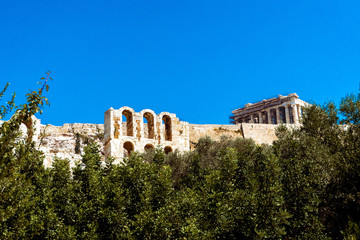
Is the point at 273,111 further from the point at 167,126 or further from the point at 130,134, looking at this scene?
the point at 130,134

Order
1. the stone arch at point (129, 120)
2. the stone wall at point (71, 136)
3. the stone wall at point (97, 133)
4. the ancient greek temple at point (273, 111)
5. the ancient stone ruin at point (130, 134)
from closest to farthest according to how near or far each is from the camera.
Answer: the ancient stone ruin at point (130, 134)
the stone arch at point (129, 120)
the stone wall at point (71, 136)
the stone wall at point (97, 133)
the ancient greek temple at point (273, 111)

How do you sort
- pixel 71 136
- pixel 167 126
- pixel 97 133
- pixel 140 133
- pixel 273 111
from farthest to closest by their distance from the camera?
1. pixel 273 111
2. pixel 97 133
3. pixel 71 136
4. pixel 167 126
5. pixel 140 133

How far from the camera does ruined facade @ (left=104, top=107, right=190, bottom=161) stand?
34875mm

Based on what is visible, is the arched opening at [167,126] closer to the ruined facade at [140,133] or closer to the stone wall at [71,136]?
the ruined facade at [140,133]

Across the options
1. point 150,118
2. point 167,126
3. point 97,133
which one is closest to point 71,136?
point 97,133

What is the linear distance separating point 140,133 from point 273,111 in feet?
113

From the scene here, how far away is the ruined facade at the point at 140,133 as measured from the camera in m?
34.9

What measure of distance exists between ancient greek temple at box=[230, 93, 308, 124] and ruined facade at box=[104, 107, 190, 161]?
27018 millimetres

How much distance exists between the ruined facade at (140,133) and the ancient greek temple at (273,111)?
88.6ft

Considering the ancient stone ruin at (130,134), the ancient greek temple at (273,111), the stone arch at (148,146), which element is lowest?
the stone arch at (148,146)

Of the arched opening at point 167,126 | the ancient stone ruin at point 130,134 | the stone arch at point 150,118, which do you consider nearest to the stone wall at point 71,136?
the ancient stone ruin at point 130,134

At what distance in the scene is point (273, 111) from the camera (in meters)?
65.4

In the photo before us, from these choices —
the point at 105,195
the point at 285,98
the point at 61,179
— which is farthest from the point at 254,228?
the point at 285,98

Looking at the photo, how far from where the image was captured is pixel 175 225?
13750 mm
